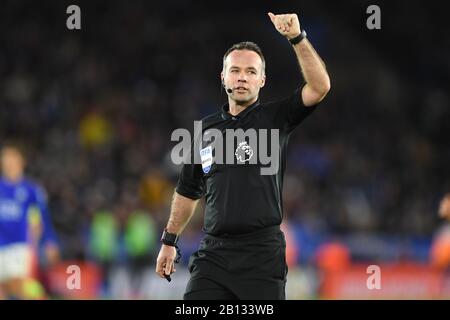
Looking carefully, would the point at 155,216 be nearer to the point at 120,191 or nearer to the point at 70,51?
the point at 120,191

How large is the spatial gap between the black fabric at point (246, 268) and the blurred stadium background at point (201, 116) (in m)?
7.02

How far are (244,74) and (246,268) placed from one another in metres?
1.05

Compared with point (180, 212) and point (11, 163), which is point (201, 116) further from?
point (180, 212)

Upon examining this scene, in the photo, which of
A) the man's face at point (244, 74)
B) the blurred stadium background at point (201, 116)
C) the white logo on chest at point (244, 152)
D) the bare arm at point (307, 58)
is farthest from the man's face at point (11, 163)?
the bare arm at point (307, 58)

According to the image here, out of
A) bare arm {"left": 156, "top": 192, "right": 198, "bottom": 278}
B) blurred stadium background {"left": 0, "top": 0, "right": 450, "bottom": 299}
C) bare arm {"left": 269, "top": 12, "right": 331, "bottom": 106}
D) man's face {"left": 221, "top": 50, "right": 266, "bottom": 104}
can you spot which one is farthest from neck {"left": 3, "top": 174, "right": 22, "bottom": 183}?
bare arm {"left": 269, "top": 12, "right": 331, "bottom": 106}

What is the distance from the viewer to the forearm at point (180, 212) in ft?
17.2

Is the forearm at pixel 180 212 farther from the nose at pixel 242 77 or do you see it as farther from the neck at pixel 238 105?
the nose at pixel 242 77

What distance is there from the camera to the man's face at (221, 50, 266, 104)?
16.0ft

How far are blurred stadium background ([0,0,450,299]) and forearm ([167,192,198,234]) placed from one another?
6545 millimetres

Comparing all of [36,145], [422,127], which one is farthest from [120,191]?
[422,127]

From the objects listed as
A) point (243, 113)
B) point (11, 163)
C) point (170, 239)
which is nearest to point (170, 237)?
point (170, 239)

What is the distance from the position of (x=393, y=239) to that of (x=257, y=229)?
31.3ft

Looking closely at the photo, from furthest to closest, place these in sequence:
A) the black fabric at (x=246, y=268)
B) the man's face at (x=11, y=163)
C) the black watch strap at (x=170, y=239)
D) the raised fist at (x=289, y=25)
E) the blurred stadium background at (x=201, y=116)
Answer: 1. the blurred stadium background at (x=201, y=116)
2. the man's face at (x=11, y=163)
3. the black watch strap at (x=170, y=239)
4. the black fabric at (x=246, y=268)
5. the raised fist at (x=289, y=25)

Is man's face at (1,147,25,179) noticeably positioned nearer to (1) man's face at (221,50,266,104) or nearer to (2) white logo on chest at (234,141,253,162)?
(1) man's face at (221,50,266,104)
